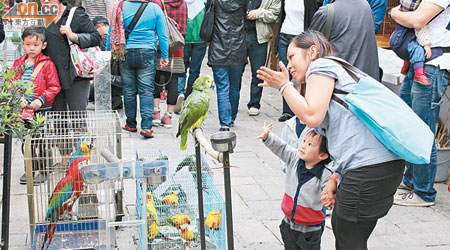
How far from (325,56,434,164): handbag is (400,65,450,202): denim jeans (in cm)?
197

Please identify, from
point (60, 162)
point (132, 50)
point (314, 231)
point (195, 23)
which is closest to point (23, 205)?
point (60, 162)

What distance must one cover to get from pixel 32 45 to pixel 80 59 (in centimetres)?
44

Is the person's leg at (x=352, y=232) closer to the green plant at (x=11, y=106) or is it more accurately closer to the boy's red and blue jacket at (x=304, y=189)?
the boy's red and blue jacket at (x=304, y=189)

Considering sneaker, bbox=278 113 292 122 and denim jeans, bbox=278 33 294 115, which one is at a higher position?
denim jeans, bbox=278 33 294 115

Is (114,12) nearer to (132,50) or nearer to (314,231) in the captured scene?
(132,50)

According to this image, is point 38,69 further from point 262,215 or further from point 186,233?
point 262,215

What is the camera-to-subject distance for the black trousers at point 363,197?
258cm

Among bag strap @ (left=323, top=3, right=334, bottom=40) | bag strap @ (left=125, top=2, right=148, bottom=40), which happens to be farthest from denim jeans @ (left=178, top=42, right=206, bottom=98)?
bag strap @ (left=323, top=3, right=334, bottom=40)

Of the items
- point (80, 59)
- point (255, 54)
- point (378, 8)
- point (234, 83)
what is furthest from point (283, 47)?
point (80, 59)

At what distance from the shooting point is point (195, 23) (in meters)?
6.97

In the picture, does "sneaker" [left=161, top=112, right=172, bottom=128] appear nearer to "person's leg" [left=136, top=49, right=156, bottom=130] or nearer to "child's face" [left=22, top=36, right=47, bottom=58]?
"person's leg" [left=136, top=49, right=156, bottom=130]

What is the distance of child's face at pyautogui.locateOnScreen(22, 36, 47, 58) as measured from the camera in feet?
15.1

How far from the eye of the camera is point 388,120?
8.10 ft

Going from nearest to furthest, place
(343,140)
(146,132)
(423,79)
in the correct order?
(343,140) < (423,79) < (146,132)
